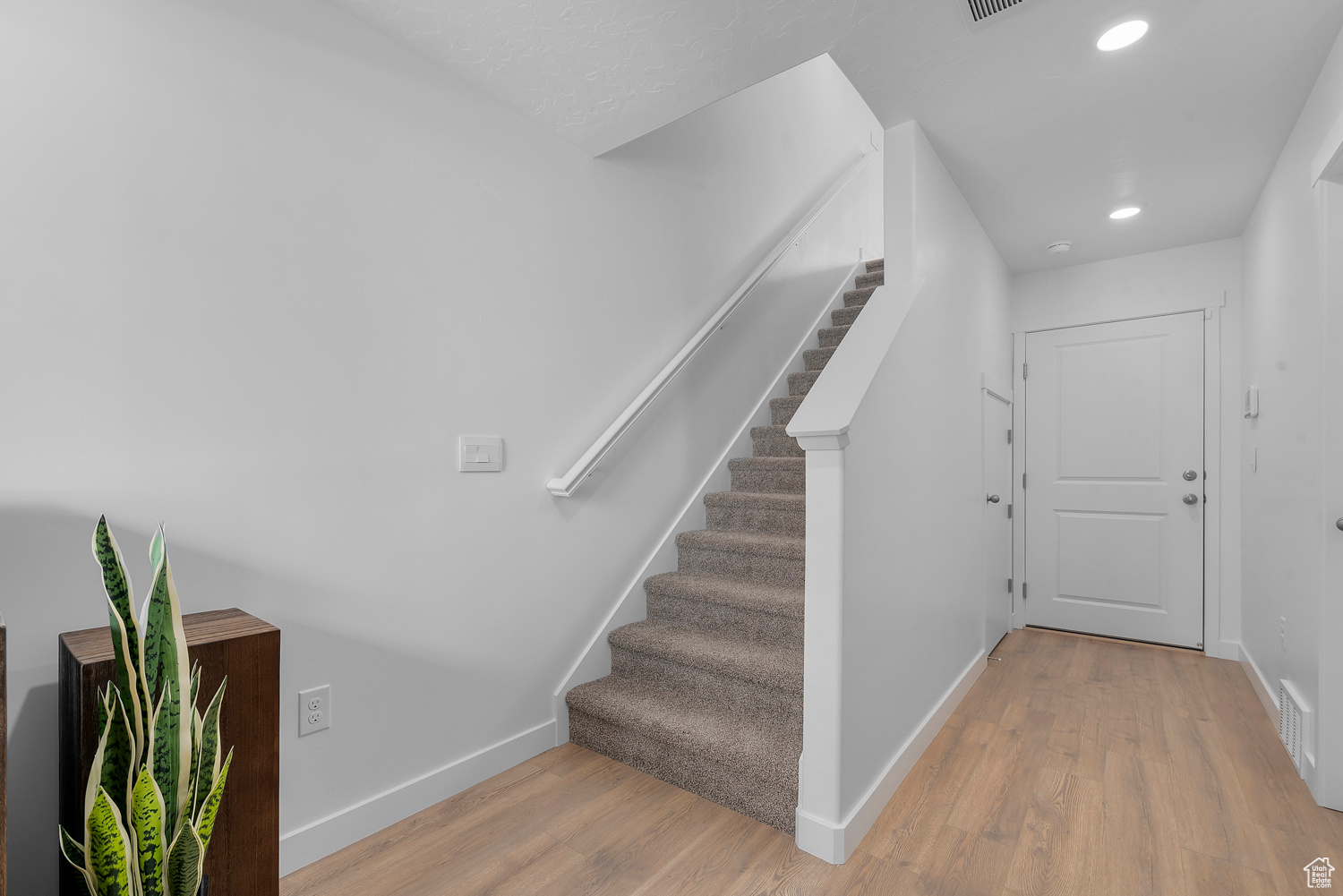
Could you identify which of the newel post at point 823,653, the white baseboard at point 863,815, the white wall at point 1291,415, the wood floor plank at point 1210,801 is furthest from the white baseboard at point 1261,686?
the newel post at point 823,653

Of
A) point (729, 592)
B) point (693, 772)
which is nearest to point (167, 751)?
point (693, 772)

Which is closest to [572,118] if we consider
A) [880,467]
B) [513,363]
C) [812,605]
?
[513,363]

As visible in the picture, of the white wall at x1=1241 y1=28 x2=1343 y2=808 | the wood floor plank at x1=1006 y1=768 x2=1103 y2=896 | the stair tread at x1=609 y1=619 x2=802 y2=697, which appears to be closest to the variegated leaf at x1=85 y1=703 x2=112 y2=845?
the stair tread at x1=609 y1=619 x2=802 y2=697

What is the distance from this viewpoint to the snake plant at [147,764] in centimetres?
88

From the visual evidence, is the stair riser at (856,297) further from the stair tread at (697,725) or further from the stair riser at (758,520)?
the stair tread at (697,725)

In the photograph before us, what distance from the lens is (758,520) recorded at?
2.67 metres

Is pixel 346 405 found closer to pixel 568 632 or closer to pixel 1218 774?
pixel 568 632

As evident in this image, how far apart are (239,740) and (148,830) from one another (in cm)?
29

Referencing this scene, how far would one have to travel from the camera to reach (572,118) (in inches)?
79.1

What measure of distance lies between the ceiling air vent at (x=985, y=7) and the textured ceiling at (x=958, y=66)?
0.03 m

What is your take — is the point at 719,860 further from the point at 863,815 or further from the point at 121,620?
the point at 121,620

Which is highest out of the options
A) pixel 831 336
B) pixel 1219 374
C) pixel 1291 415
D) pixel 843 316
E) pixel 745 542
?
pixel 843 316

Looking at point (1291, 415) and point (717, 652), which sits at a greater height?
point (1291, 415)

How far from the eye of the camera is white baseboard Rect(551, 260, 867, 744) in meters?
2.23
